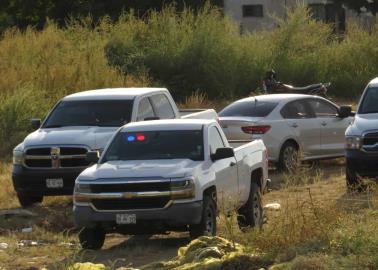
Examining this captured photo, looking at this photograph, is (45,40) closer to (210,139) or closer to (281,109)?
(281,109)

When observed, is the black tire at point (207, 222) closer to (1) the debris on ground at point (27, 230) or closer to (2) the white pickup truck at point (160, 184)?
(2) the white pickup truck at point (160, 184)

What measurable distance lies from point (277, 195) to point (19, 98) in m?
10.6

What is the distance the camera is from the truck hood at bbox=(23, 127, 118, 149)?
1645cm

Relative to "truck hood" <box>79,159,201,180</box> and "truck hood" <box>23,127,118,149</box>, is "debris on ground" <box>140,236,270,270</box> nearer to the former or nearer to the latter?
"truck hood" <box>79,159,201,180</box>

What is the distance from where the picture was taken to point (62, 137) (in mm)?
16656

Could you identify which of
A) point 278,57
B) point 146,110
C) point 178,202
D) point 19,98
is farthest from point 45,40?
point 178,202

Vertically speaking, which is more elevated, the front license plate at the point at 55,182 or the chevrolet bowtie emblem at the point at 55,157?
the chevrolet bowtie emblem at the point at 55,157

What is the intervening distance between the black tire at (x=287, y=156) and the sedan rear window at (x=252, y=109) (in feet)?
2.57

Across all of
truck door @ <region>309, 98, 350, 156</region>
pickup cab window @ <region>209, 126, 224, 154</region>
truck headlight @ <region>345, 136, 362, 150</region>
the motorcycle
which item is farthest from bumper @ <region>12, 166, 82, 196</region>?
the motorcycle

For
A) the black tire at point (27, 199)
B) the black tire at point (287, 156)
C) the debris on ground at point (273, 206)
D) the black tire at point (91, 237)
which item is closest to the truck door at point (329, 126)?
the black tire at point (287, 156)

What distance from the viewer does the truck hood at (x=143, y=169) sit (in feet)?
41.6

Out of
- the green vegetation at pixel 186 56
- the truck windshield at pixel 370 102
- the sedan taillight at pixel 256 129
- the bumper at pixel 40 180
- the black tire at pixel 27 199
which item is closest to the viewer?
the bumper at pixel 40 180

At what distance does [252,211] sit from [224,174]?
103 centimetres

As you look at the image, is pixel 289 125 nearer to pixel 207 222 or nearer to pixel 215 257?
pixel 207 222
